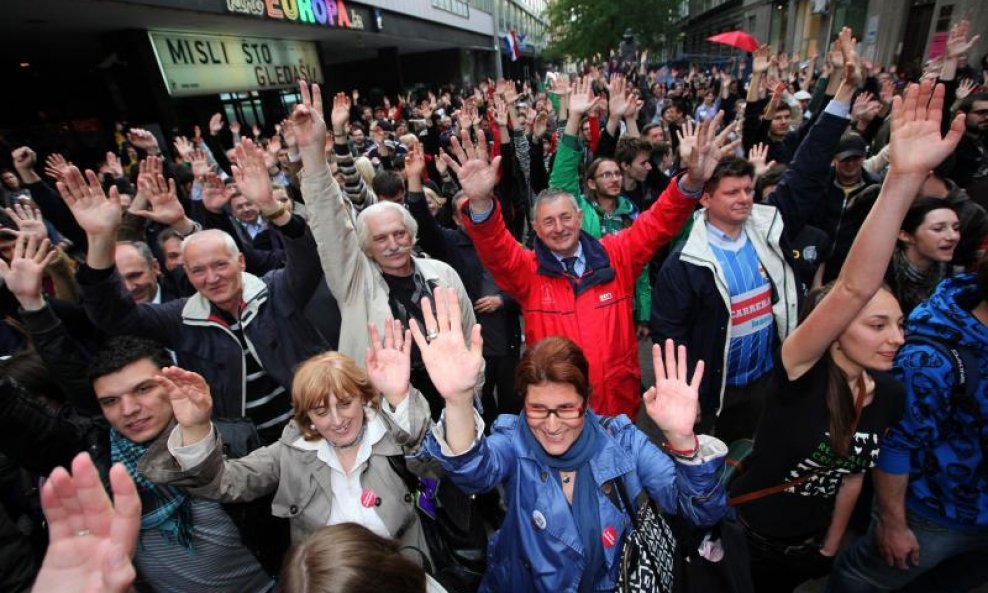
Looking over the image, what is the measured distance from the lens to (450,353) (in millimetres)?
1627

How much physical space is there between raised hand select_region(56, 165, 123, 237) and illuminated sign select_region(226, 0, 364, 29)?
782cm

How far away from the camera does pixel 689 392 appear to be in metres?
1.52

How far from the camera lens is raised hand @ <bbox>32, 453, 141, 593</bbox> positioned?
979 millimetres

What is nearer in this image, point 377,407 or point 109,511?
point 109,511

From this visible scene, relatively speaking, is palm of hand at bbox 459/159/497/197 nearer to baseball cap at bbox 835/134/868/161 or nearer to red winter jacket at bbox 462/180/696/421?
red winter jacket at bbox 462/180/696/421

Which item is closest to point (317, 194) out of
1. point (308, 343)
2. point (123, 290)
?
point (308, 343)

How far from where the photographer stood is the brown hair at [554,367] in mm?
1607

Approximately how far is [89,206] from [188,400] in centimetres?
134

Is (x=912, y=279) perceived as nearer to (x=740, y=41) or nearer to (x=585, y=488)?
(x=585, y=488)

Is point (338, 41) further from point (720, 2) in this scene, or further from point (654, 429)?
point (720, 2)

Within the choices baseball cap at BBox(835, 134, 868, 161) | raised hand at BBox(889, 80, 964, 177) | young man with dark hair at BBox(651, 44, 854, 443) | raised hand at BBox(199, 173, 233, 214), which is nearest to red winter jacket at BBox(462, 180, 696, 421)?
young man with dark hair at BBox(651, 44, 854, 443)

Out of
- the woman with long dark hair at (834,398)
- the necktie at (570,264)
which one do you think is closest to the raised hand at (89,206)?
the necktie at (570,264)

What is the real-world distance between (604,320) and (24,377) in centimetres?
267

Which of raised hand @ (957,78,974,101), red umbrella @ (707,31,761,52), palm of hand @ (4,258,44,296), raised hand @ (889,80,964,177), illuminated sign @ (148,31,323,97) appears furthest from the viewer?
red umbrella @ (707,31,761,52)
